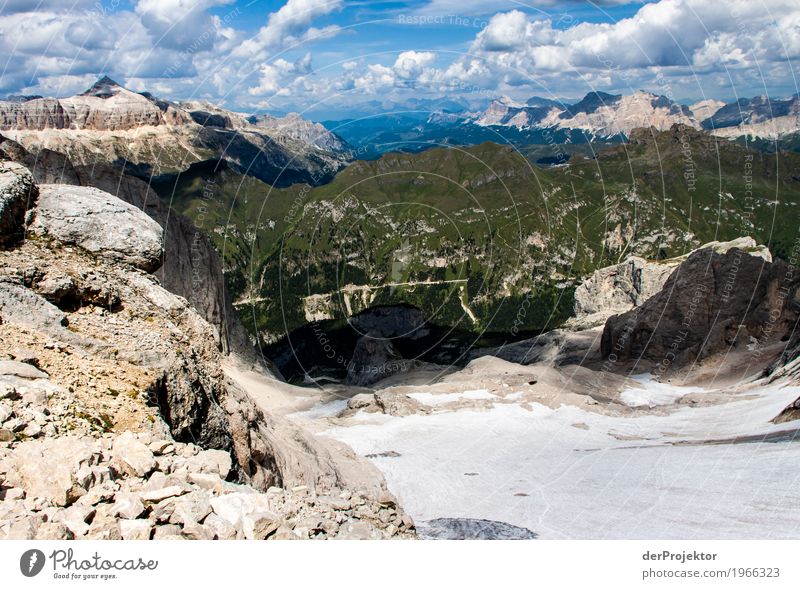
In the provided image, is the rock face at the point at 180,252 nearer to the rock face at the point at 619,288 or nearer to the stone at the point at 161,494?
the stone at the point at 161,494

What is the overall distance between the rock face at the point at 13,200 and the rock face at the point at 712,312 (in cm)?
8296

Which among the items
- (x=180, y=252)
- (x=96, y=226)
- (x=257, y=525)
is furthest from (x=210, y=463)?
(x=180, y=252)

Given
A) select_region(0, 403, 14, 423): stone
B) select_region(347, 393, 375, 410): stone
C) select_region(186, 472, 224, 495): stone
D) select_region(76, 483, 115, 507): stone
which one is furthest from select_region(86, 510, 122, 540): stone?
select_region(347, 393, 375, 410): stone

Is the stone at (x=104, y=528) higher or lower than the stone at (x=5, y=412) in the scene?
lower

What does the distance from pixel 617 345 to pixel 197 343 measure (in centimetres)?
8592

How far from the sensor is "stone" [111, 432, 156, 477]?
13.5 m

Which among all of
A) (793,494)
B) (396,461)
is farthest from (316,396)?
(793,494)

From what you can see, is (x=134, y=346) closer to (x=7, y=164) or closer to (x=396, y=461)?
(x=7, y=164)

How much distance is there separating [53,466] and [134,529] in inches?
85.5

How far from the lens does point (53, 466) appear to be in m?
12.3

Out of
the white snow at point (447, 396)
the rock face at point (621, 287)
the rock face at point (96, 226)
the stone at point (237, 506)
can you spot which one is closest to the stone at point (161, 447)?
the stone at point (237, 506)

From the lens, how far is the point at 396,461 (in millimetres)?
44250

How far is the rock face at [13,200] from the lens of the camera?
74.1ft
